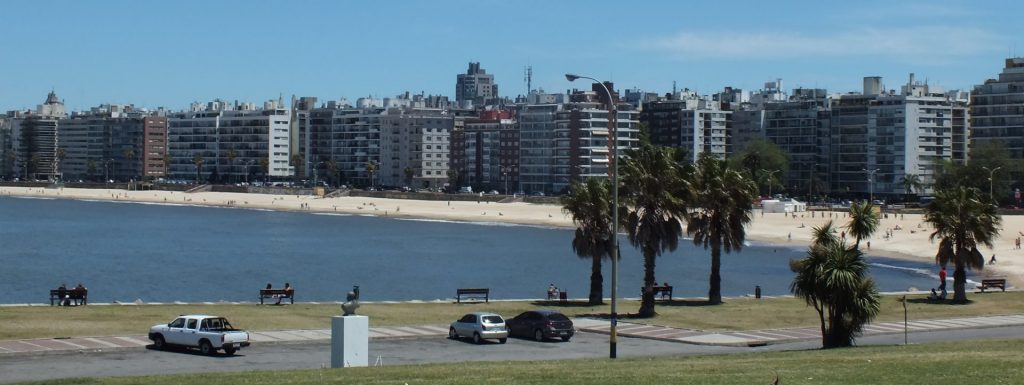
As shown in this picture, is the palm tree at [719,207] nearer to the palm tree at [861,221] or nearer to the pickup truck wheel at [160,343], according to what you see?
the palm tree at [861,221]

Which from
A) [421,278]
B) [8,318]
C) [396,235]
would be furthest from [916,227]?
[8,318]

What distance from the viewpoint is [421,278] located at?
326ft

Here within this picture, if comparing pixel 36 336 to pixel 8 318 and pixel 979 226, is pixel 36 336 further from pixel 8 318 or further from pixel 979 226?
pixel 979 226

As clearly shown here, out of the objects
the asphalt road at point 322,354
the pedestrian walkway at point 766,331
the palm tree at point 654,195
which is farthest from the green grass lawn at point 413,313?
the asphalt road at point 322,354

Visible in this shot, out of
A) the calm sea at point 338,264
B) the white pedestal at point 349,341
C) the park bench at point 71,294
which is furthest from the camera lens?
the calm sea at point 338,264

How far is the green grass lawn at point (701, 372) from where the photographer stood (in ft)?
82.0

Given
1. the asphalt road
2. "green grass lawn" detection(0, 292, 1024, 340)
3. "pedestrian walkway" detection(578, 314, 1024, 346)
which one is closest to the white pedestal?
the asphalt road

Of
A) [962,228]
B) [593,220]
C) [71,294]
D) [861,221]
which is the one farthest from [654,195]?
[71,294]

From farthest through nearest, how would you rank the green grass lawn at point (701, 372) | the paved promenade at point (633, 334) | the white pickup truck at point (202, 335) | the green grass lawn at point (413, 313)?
1. the green grass lawn at point (413, 313)
2. the paved promenade at point (633, 334)
3. the white pickup truck at point (202, 335)
4. the green grass lawn at point (701, 372)

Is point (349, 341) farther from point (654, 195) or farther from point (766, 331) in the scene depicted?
point (654, 195)

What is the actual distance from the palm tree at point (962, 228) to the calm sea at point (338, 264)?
25.1 metres

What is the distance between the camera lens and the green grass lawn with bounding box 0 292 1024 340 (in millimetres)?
42531

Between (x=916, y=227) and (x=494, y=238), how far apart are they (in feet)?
149

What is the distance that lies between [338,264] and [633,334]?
230 ft
